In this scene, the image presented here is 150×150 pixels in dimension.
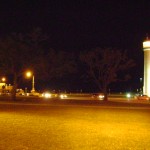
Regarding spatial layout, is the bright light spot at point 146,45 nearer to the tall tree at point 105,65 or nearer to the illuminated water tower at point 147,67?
the illuminated water tower at point 147,67

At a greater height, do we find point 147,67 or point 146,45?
point 146,45

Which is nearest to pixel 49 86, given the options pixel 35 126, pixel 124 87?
pixel 124 87

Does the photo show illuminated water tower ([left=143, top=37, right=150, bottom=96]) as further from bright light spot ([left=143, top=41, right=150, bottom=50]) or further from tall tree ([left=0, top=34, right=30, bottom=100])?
tall tree ([left=0, top=34, right=30, bottom=100])

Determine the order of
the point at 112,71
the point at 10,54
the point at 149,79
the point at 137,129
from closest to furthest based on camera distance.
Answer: the point at 137,129 < the point at 10,54 < the point at 112,71 < the point at 149,79

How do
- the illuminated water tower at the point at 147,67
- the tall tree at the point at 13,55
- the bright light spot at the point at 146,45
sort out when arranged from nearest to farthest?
the tall tree at the point at 13,55, the illuminated water tower at the point at 147,67, the bright light spot at the point at 146,45

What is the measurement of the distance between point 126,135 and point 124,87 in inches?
4850

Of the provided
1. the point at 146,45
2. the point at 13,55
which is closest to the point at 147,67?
the point at 146,45

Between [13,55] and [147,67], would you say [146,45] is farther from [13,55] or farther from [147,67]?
[13,55]

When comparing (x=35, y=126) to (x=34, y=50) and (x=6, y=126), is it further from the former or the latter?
(x=34, y=50)

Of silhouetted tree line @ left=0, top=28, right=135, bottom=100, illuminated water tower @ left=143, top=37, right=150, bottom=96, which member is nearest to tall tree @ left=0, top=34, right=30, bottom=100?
silhouetted tree line @ left=0, top=28, right=135, bottom=100

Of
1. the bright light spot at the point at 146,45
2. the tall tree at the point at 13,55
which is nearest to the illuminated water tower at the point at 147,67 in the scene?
the bright light spot at the point at 146,45

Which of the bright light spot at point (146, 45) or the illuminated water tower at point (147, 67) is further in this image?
the bright light spot at point (146, 45)

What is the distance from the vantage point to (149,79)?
80.4 meters

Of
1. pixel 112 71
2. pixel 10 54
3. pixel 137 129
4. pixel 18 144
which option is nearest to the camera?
pixel 18 144
